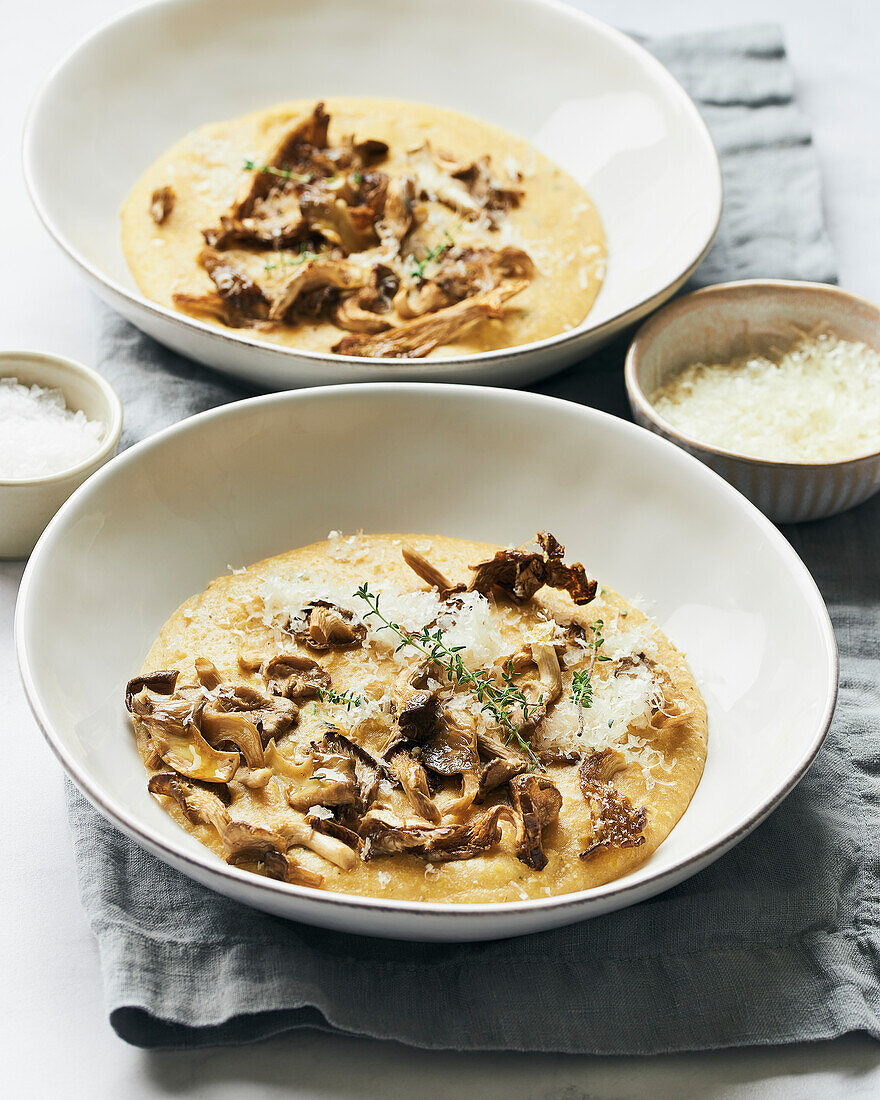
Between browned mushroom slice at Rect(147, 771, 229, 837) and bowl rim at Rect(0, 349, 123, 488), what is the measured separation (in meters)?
1.10

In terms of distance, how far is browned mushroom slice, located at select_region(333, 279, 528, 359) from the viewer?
3945 millimetres

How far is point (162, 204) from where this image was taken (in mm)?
4473

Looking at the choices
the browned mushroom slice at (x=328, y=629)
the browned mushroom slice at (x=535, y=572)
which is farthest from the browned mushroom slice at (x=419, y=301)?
the browned mushroom slice at (x=328, y=629)

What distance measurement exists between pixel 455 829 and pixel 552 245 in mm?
2660

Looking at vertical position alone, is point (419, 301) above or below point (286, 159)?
below

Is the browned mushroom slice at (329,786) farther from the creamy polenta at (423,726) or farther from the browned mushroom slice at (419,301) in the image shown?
the browned mushroom slice at (419,301)

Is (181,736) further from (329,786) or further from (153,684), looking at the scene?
(329,786)

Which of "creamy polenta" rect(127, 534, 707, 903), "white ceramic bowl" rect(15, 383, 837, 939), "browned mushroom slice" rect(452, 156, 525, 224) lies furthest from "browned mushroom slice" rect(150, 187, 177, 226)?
"creamy polenta" rect(127, 534, 707, 903)

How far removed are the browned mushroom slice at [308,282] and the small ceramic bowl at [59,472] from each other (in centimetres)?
67

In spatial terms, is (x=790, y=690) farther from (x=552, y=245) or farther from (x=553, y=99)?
(x=553, y=99)

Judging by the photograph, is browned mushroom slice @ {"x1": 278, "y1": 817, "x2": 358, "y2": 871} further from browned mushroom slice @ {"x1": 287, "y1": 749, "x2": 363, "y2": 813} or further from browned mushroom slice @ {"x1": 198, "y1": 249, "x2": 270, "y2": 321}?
browned mushroom slice @ {"x1": 198, "y1": 249, "x2": 270, "y2": 321}

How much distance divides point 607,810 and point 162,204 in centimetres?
297

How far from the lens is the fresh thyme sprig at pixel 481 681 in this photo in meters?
2.81

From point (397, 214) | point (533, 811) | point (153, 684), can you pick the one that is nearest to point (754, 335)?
point (397, 214)
